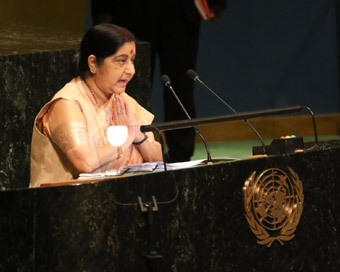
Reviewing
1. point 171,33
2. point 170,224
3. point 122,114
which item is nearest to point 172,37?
point 171,33

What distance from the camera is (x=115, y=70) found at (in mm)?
3719

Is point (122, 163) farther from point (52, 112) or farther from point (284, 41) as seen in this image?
point (284, 41)

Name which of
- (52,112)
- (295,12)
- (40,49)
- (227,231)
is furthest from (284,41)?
(227,231)

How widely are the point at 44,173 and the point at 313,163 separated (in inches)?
46.5

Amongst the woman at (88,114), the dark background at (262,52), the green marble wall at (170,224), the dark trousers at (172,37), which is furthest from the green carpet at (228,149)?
the green marble wall at (170,224)

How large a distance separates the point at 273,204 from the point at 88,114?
1.04 metres

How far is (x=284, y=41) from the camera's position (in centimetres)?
727

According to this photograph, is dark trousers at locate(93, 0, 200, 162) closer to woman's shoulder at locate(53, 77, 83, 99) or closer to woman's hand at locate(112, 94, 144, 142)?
woman's shoulder at locate(53, 77, 83, 99)

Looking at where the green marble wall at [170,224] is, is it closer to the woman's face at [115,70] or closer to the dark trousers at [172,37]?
the woman's face at [115,70]

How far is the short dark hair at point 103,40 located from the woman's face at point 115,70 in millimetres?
20

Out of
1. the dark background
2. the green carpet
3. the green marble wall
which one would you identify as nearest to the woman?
the green marble wall

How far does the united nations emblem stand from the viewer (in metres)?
2.77

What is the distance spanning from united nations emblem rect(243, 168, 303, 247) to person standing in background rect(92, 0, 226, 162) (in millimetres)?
2739

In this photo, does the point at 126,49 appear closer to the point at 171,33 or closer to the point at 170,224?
the point at 170,224
